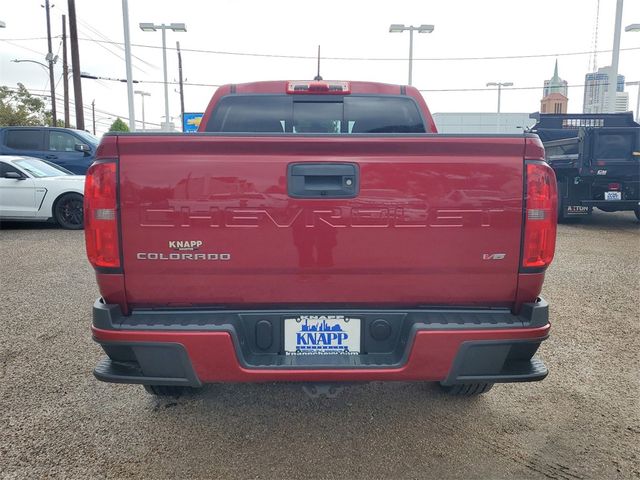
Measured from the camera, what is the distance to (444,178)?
87.9 inches

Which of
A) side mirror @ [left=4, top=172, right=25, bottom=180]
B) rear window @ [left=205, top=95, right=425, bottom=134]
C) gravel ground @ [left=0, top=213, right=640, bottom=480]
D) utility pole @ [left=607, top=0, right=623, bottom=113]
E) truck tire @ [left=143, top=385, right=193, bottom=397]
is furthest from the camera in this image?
utility pole @ [left=607, top=0, right=623, bottom=113]

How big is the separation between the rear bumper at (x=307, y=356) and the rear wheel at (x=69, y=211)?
8269 millimetres

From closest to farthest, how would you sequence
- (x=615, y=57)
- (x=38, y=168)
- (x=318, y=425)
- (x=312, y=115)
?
(x=318, y=425) → (x=312, y=115) → (x=38, y=168) → (x=615, y=57)

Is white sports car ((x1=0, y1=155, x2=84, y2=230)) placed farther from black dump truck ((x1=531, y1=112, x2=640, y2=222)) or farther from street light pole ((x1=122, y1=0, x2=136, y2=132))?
black dump truck ((x1=531, y1=112, x2=640, y2=222))

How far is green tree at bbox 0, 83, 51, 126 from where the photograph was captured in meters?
39.1

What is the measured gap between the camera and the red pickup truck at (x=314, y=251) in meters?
2.23

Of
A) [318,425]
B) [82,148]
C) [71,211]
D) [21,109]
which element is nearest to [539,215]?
[318,425]

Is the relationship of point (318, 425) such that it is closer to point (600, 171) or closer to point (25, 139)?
point (600, 171)

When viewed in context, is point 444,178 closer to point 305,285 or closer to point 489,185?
point 489,185

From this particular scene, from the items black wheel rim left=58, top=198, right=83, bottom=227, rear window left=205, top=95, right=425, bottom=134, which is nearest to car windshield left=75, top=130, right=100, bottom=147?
black wheel rim left=58, top=198, right=83, bottom=227

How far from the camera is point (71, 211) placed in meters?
9.79

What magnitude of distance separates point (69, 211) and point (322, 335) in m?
8.92

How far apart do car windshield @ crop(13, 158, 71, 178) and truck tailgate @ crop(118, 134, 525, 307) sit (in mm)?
8871

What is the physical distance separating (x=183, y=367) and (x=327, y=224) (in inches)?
36.0
